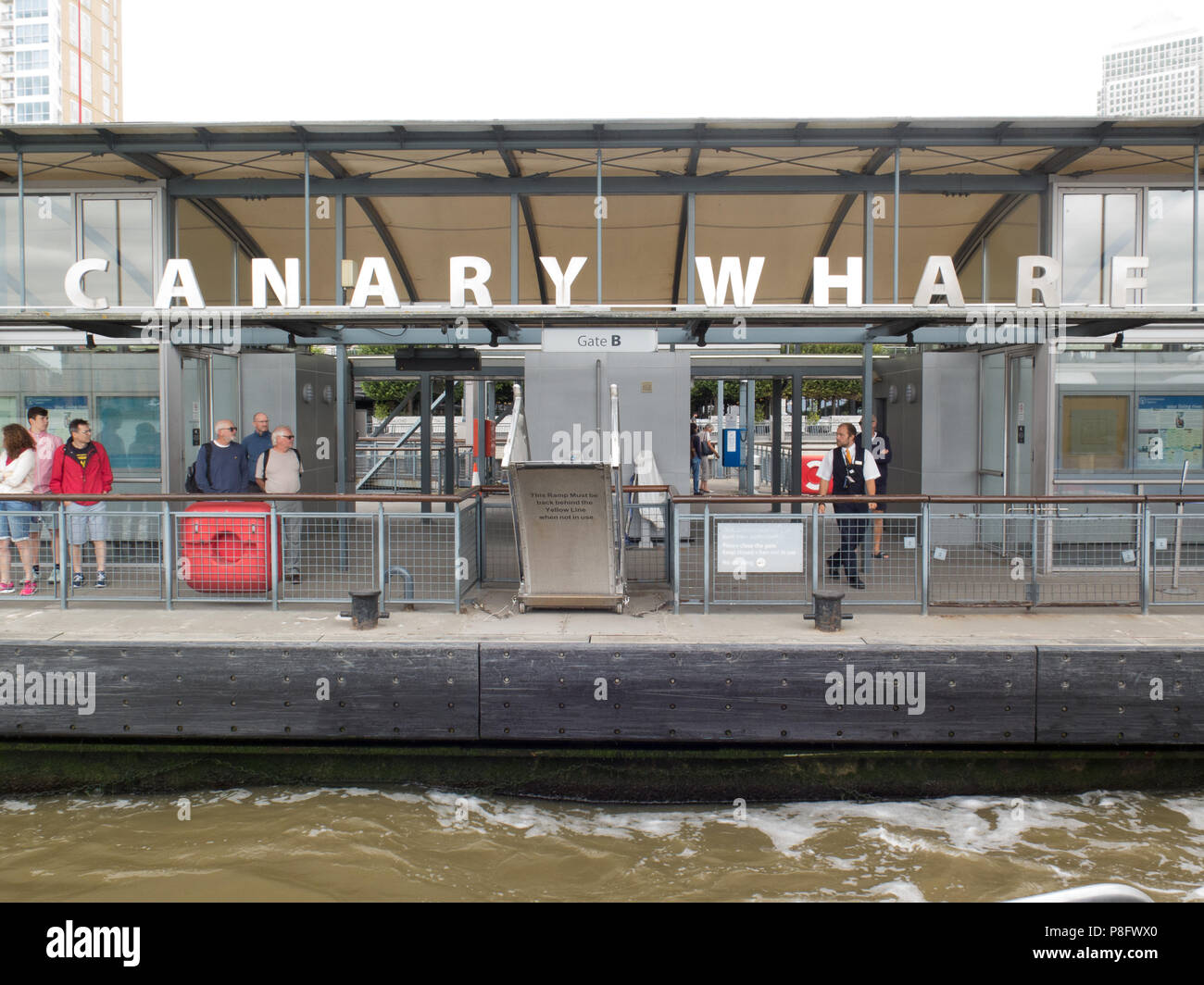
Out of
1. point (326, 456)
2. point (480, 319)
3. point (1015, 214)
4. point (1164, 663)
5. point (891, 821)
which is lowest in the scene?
point (891, 821)

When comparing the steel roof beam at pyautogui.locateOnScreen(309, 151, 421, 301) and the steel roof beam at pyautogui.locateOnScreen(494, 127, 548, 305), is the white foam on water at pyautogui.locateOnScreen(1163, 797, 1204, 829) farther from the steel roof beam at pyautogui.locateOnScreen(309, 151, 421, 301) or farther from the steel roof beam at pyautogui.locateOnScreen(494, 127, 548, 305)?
the steel roof beam at pyautogui.locateOnScreen(309, 151, 421, 301)

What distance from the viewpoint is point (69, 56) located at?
347 ft

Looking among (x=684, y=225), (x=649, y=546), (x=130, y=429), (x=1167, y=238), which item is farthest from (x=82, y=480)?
(x=1167, y=238)

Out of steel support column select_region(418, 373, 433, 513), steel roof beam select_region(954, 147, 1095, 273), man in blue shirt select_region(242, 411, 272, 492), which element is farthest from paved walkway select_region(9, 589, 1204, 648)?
steel roof beam select_region(954, 147, 1095, 273)

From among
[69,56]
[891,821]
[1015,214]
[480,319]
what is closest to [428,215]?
[480,319]

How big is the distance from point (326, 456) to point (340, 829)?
8.99 m

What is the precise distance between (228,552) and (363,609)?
1.64 m

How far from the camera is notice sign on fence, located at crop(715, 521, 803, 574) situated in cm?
841

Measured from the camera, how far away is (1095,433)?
11.3m

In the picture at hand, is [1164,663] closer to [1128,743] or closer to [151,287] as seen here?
[1128,743]

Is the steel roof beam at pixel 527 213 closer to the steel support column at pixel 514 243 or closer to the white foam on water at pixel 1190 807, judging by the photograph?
the steel support column at pixel 514 243

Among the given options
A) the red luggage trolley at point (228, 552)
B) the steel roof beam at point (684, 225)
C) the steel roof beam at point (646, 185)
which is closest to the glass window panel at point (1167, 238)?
the steel roof beam at point (646, 185)

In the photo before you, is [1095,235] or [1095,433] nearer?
[1095,235]

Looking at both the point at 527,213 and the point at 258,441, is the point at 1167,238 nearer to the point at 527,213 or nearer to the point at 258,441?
the point at 527,213
